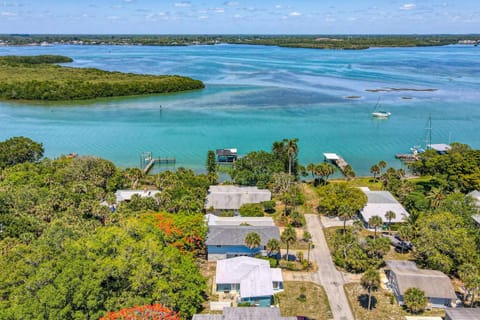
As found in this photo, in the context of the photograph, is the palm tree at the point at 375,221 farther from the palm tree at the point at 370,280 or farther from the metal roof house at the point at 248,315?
the metal roof house at the point at 248,315

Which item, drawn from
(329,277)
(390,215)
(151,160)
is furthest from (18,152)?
(390,215)

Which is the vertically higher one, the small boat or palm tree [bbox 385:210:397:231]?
the small boat

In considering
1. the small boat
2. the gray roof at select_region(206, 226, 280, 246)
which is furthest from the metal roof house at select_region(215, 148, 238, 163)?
the small boat

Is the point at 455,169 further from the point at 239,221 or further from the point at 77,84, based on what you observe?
the point at 77,84

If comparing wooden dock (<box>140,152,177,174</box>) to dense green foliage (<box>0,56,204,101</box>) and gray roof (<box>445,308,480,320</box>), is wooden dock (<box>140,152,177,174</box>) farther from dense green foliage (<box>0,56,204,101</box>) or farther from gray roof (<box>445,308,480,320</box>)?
dense green foliage (<box>0,56,204,101</box>)

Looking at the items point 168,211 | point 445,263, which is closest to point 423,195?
point 445,263

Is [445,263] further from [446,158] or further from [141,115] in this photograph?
[141,115]

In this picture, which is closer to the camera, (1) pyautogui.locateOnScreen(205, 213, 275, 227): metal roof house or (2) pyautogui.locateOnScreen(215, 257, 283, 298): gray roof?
(2) pyautogui.locateOnScreen(215, 257, 283, 298): gray roof

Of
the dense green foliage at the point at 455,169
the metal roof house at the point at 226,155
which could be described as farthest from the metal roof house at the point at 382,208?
Result: the metal roof house at the point at 226,155
